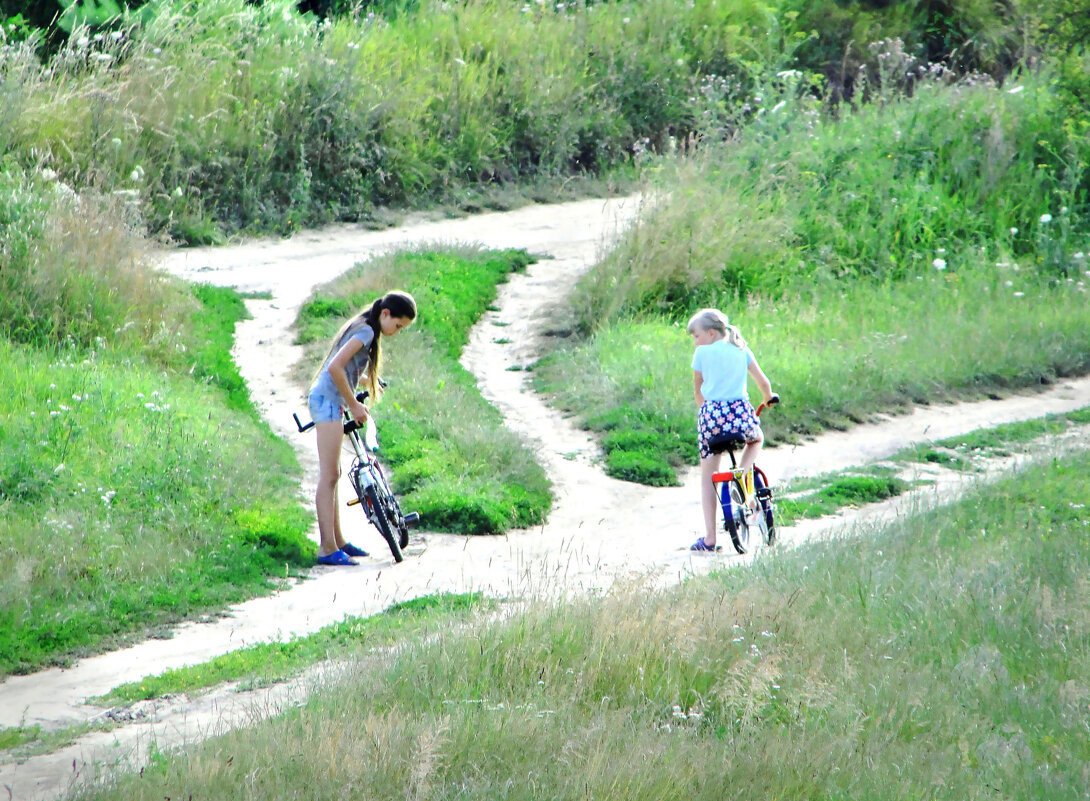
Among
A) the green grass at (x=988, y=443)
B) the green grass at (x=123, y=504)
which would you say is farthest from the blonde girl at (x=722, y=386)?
the green grass at (x=988, y=443)

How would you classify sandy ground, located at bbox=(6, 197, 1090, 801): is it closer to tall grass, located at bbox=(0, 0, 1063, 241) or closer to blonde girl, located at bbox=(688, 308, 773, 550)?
blonde girl, located at bbox=(688, 308, 773, 550)

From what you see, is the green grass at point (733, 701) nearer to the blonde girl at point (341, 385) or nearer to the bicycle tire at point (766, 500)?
the bicycle tire at point (766, 500)

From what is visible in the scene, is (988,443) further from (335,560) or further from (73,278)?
(73,278)

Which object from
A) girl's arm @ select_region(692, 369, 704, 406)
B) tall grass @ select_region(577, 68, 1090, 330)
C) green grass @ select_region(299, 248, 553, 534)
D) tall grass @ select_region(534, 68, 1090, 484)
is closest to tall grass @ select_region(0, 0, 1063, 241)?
tall grass @ select_region(577, 68, 1090, 330)

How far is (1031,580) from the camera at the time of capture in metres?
6.83

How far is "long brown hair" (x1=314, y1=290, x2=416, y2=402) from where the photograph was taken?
7859 mm

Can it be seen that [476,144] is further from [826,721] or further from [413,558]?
→ [826,721]

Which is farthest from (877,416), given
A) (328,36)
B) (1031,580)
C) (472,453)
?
(328,36)

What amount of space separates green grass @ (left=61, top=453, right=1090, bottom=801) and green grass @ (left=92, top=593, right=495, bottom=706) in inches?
24.7

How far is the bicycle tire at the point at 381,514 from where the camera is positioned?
806 centimetres

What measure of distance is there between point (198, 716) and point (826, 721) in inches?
114

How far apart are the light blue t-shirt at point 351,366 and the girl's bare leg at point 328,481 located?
216 millimetres

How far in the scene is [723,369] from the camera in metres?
8.10

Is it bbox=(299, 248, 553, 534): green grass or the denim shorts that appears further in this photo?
bbox=(299, 248, 553, 534): green grass
